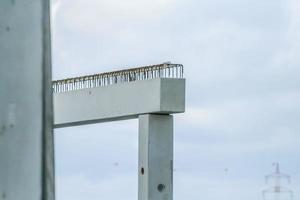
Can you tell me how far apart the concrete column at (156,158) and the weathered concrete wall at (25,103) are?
954 inches

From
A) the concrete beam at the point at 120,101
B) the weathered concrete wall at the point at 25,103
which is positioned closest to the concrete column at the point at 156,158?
the concrete beam at the point at 120,101

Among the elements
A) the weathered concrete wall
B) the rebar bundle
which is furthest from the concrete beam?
the weathered concrete wall

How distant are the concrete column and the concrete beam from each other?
0.44 meters

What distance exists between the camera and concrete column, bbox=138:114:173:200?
26.8 meters

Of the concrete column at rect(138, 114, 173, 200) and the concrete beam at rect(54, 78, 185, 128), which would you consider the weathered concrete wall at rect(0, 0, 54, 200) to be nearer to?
the concrete beam at rect(54, 78, 185, 128)

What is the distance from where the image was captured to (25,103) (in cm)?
251

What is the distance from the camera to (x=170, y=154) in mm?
27172

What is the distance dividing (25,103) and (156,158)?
80.3 ft

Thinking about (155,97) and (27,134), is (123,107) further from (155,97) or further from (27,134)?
(27,134)

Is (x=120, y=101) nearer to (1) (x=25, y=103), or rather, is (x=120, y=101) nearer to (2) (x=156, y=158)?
(2) (x=156, y=158)

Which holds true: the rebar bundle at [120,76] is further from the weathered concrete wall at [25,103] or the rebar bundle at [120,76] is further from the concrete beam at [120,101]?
the weathered concrete wall at [25,103]

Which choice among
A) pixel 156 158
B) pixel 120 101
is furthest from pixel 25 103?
pixel 120 101

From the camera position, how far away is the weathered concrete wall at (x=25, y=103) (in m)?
2.47

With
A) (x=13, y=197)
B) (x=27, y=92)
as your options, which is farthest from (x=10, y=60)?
(x=13, y=197)
